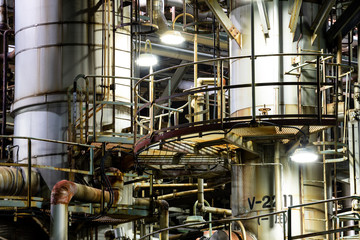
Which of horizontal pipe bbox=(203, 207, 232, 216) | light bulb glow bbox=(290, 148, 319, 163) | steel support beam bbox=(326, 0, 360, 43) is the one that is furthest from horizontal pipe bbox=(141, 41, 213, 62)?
light bulb glow bbox=(290, 148, 319, 163)

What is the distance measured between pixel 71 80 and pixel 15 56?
9.29 ft

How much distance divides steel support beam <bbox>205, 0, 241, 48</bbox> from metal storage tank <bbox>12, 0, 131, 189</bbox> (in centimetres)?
553

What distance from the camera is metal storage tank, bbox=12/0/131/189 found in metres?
21.1

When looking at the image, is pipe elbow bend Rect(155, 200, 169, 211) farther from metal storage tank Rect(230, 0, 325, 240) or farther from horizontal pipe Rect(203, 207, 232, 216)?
metal storage tank Rect(230, 0, 325, 240)

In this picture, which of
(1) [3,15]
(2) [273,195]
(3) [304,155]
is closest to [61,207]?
(2) [273,195]

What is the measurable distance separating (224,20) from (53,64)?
6987 mm

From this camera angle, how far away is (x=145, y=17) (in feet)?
83.9

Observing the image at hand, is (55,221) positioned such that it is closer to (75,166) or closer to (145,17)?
(75,166)

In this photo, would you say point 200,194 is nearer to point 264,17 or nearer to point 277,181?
point 277,181

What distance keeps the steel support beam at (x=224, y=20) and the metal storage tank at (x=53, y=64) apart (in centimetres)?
553

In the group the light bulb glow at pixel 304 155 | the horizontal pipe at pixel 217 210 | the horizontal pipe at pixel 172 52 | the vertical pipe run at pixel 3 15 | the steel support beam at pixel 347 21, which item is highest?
the vertical pipe run at pixel 3 15

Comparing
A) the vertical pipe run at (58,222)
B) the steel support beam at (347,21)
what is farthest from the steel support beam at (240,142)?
the vertical pipe run at (58,222)

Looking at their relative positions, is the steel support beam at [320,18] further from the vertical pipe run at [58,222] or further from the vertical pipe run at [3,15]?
the vertical pipe run at [3,15]

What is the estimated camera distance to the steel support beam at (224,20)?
16188mm
